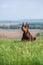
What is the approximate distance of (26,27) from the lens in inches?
534

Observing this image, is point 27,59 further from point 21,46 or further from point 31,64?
point 21,46

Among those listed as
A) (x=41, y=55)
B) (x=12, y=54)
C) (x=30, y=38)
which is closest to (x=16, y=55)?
(x=12, y=54)

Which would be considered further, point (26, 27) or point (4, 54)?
point (26, 27)

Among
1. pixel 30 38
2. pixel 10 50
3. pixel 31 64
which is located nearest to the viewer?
pixel 31 64

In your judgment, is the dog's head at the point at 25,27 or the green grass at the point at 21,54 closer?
the green grass at the point at 21,54

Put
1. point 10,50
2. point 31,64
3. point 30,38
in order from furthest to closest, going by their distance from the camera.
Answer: point 30,38, point 10,50, point 31,64

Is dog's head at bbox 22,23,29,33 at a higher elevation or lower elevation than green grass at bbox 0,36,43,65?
higher

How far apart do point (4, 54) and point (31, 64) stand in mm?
1108

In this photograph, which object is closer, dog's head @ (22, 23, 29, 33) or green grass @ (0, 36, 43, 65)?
green grass @ (0, 36, 43, 65)

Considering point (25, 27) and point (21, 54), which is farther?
point (25, 27)

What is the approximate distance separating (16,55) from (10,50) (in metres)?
0.46

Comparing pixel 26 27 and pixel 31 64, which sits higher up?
pixel 26 27

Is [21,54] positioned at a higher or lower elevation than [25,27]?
lower

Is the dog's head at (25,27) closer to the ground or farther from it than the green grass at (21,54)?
farther from it
